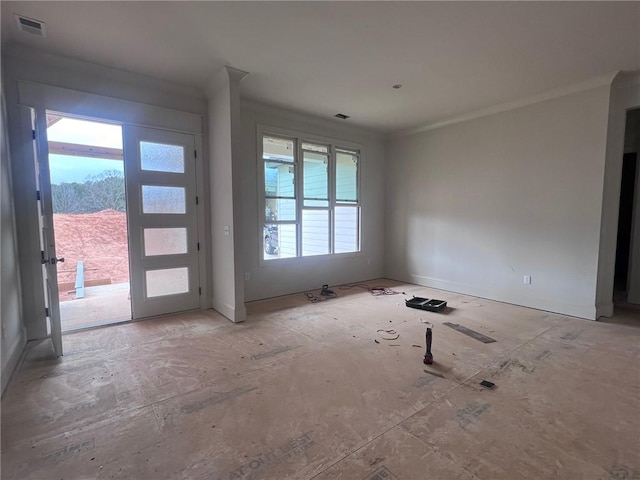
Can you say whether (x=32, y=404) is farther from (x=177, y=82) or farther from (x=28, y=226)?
(x=177, y=82)

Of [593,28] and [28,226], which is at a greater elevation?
[593,28]

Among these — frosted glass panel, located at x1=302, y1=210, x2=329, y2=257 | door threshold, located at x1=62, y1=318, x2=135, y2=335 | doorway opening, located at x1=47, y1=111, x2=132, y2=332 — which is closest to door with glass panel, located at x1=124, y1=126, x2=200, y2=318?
door threshold, located at x1=62, y1=318, x2=135, y2=335

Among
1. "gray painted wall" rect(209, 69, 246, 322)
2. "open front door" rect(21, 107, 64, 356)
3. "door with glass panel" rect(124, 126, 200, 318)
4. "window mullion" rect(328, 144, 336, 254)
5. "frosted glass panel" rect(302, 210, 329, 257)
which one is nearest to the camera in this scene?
"open front door" rect(21, 107, 64, 356)

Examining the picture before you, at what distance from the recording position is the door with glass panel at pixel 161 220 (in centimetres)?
377

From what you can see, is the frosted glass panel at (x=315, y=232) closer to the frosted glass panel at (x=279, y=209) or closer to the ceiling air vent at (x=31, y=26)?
the frosted glass panel at (x=279, y=209)

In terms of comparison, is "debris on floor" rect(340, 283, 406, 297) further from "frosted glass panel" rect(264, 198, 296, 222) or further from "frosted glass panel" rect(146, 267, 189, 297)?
"frosted glass panel" rect(146, 267, 189, 297)

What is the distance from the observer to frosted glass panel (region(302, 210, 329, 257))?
5385 mm

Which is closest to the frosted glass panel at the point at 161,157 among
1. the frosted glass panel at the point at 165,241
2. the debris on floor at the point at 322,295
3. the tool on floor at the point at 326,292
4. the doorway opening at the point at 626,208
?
the frosted glass panel at the point at 165,241

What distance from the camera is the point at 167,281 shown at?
4055 millimetres

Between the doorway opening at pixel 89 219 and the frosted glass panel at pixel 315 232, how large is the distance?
269 centimetres

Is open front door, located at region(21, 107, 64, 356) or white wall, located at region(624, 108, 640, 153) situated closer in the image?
open front door, located at region(21, 107, 64, 356)

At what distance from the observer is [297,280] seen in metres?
5.24

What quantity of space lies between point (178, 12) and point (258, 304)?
353 cm

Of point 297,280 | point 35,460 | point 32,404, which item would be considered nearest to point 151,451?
point 35,460
